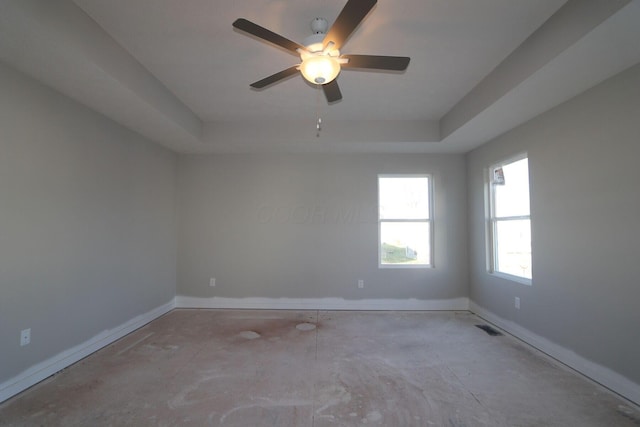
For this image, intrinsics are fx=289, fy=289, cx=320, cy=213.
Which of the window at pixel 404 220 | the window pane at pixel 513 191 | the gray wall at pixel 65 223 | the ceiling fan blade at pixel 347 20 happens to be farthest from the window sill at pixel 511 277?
the gray wall at pixel 65 223

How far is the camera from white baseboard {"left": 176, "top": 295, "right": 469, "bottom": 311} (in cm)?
434

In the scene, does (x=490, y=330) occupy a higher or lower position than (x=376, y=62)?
lower

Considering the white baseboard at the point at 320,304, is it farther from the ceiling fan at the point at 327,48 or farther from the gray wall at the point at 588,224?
the ceiling fan at the point at 327,48

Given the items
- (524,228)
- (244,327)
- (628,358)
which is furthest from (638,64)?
(244,327)

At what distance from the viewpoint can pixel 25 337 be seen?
225 cm

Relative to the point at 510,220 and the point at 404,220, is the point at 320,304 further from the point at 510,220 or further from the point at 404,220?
the point at 510,220

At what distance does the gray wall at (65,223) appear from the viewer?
2152mm

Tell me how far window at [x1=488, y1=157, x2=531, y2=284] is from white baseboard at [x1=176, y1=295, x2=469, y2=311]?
0.90 meters

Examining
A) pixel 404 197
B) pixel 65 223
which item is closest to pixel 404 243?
pixel 404 197

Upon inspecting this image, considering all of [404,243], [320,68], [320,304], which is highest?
[320,68]

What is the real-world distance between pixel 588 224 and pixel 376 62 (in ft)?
7.42

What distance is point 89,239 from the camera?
2.85 metres

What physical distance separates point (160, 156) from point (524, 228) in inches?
187

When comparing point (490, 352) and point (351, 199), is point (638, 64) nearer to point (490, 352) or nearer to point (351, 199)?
point (490, 352)
